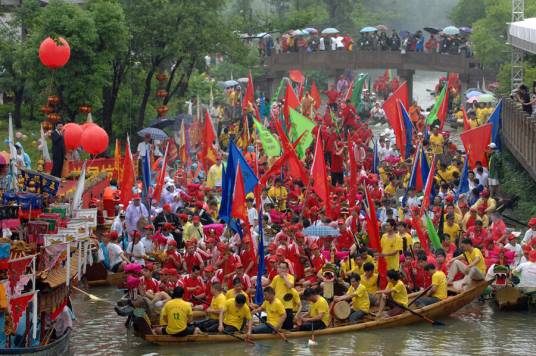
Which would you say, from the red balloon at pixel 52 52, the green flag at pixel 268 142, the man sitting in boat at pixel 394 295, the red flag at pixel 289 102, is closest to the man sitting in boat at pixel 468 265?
the man sitting in boat at pixel 394 295

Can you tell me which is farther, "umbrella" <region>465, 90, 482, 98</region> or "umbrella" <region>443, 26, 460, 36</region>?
"umbrella" <region>443, 26, 460, 36</region>

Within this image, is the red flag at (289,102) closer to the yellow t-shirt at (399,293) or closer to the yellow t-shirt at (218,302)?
the yellow t-shirt at (399,293)

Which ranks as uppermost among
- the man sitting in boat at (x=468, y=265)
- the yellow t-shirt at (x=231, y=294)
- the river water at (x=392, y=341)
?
the man sitting in boat at (x=468, y=265)

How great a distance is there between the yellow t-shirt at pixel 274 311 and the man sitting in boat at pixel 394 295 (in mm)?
1812

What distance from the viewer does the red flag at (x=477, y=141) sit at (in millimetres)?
31062

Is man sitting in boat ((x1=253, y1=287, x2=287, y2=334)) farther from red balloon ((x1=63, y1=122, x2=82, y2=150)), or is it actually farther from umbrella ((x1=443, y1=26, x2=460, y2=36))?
umbrella ((x1=443, y1=26, x2=460, y2=36))

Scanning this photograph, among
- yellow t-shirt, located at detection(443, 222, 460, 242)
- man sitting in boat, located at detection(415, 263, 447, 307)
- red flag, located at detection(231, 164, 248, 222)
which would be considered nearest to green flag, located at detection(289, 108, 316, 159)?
yellow t-shirt, located at detection(443, 222, 460, 242)

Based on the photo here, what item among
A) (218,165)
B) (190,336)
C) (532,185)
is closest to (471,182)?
(532,185)

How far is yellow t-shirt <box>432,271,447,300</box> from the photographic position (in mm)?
21609

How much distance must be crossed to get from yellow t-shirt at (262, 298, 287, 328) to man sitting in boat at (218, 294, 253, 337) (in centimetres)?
30

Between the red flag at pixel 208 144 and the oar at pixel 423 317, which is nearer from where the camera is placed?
the oar at pixel 423 317

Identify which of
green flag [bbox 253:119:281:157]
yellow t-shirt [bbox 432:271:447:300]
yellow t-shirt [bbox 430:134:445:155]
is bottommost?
yellow t-shirt [bbox 432:271:447:300]

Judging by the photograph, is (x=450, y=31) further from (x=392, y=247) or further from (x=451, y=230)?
(x=392, y=247)

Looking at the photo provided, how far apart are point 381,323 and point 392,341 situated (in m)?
0.36
